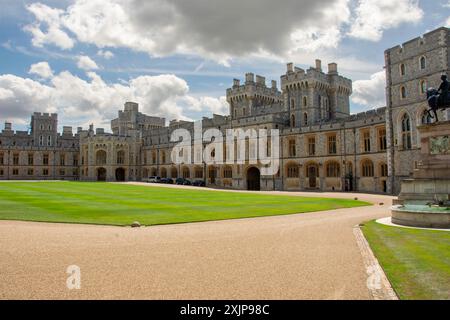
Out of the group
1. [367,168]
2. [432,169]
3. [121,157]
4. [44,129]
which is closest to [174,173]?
[121,157]

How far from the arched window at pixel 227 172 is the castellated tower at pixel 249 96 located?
815 centimetres

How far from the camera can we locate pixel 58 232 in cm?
1091

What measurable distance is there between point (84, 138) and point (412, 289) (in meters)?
73.7

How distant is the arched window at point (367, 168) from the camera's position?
125 ft

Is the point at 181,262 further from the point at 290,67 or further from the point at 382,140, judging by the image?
the point at 290,67

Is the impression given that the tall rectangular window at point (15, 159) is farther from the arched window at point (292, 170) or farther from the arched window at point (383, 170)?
the arched window at point (383, 170)

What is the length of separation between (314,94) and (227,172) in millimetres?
16756

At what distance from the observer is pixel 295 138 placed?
148 feet

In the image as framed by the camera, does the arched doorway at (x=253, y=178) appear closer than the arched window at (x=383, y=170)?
No

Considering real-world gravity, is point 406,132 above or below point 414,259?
above

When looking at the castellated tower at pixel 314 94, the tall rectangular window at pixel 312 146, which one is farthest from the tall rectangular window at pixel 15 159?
the tall rectangular window at pixel 312 146
